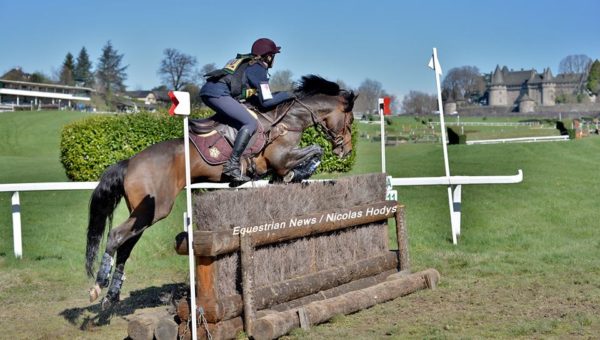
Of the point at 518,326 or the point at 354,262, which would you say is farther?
the point at 354,262

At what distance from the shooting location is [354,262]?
9.11 metres

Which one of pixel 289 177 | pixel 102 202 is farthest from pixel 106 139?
pixel 289 177

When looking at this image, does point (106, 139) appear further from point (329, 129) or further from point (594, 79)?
point (594, 79)

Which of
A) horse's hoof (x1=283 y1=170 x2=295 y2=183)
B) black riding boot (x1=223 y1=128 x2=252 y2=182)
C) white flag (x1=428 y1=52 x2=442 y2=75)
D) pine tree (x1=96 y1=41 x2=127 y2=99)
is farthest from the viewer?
pine tree (x1=96 y1=41 x2=127 y2=99)

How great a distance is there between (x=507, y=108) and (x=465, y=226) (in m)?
136

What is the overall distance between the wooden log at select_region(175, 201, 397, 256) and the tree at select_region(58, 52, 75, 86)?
134 metres

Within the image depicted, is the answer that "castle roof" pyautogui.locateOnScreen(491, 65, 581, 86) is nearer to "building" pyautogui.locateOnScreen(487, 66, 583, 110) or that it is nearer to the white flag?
"building" pyautogui.locateOnScreen(487, 66, 583, 110)

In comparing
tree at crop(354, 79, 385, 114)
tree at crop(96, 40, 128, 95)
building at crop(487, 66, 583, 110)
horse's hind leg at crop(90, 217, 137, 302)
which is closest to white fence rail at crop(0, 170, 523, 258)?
horse's hind leg at crop(90, 217, 137, 302)

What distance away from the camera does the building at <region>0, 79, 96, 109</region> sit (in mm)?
106625

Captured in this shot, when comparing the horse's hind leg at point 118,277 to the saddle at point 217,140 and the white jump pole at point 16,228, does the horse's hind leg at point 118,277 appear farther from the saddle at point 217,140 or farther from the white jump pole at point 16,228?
the white jump pole at point 16,228

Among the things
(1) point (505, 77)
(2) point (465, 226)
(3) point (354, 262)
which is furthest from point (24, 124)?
(1) point (505, 77)

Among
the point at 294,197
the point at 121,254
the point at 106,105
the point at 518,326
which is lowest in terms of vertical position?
the point at 518,326

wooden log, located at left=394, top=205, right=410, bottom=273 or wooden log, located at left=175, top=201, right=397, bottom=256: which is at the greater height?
wooden log, located at left=175, top=201, right=397, bottom=256

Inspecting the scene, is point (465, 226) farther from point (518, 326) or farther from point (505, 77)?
point (505, 77)
